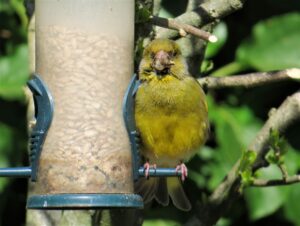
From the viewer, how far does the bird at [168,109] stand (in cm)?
663

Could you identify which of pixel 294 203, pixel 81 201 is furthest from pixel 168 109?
pixel 294 203

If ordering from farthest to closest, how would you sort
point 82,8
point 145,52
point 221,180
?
1. point 221,180
2. point 145,52
3. point 82,8

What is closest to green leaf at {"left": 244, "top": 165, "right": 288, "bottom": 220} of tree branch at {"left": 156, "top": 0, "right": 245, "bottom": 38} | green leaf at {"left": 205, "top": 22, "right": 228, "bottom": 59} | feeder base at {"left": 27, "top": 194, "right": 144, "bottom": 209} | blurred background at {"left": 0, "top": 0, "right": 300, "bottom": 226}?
blurred background at {"left": 0, "top": 0, "right": 300, "bottom": 226}

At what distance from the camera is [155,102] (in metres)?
6.69

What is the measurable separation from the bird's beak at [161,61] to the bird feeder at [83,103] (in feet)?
0.98

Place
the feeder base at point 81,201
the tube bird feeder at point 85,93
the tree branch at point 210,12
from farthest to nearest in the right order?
the tree branch at point 210,12
the tube bird feeder at point 85,93
the feeder base at point 81,201

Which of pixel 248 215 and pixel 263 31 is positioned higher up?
pixel 263 31

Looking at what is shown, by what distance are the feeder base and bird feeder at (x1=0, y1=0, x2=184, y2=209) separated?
0.05 metres

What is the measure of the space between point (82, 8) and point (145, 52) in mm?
531

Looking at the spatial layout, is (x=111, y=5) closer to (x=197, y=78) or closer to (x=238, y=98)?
(x=197, y=78)

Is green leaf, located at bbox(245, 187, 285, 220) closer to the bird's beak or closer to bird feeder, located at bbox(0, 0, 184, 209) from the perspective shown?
the bird's beak

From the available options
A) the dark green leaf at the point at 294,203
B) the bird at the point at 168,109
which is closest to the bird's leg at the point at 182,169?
the bird at the point at 168,109

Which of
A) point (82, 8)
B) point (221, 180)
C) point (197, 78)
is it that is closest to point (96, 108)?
point (82, 8)

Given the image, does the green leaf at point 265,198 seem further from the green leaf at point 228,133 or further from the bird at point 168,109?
the bird at point 168,109
